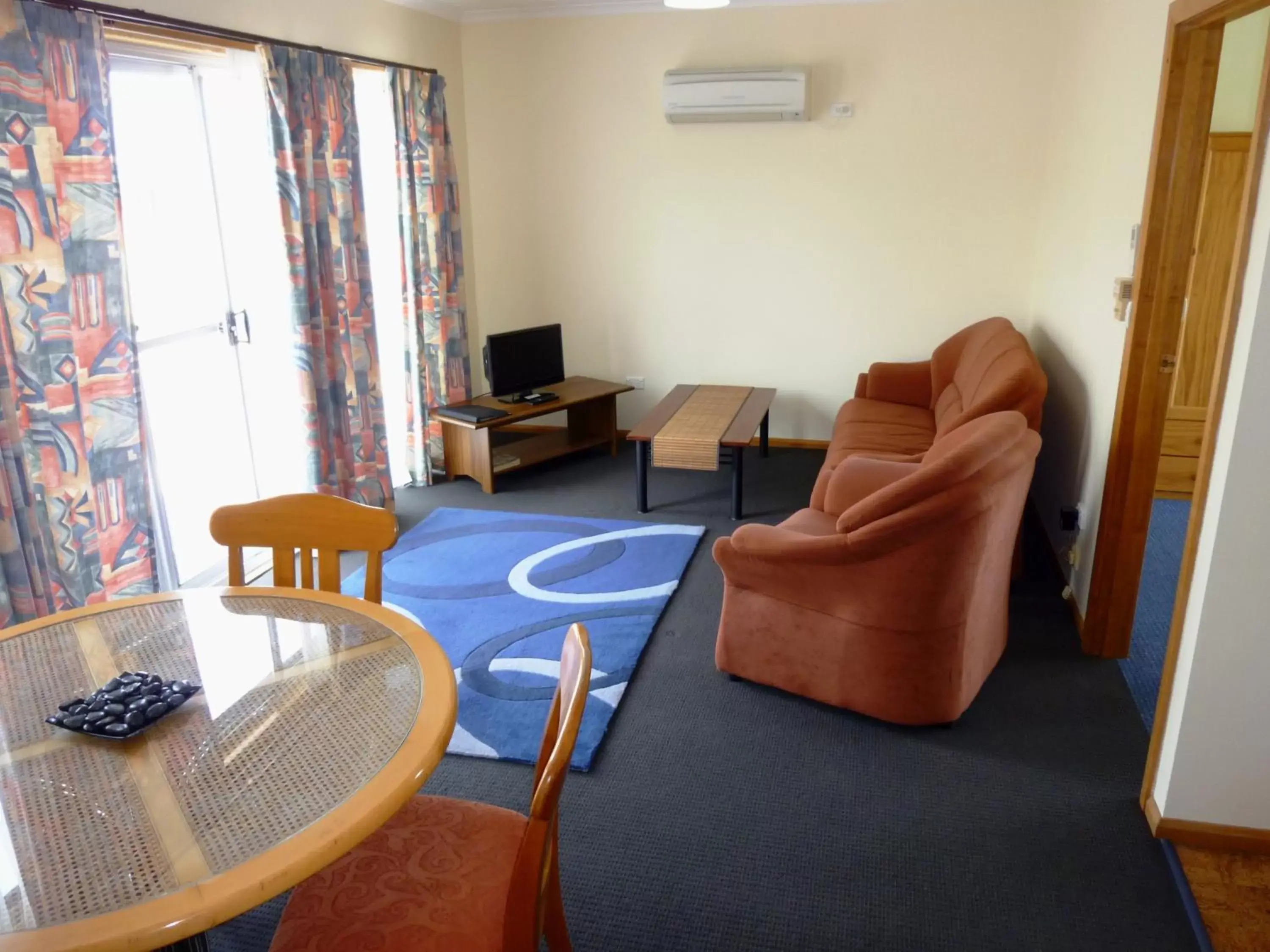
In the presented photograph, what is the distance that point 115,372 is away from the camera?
295 centimetres

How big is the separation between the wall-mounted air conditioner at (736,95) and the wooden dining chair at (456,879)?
4186 millimetres

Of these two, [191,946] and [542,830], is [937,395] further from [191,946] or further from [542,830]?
[191,946]

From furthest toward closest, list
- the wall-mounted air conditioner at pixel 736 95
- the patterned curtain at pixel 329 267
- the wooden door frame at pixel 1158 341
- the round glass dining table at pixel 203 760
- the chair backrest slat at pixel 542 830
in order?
the wall-mounted air conditioner at pixel 736 95
the patterned curtain at pixel 329 267
the wooden door frame at pixel 1158 341
the chair backrest slat at pixel 542 830
the round glass dining table at pixel 203 760

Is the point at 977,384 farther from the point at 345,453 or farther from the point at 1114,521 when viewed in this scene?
the point at 345,453

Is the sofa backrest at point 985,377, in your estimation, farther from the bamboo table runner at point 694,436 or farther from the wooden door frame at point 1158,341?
the bamboo table runner at point 694,436

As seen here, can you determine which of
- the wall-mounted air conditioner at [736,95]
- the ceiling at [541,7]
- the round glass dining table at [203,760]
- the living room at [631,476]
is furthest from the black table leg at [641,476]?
the round glass dining table at [203,760]

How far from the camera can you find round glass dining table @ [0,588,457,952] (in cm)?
121

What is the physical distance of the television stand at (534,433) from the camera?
16.3ft

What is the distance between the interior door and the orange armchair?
2.25 m

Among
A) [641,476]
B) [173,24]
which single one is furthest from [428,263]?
[173,24]

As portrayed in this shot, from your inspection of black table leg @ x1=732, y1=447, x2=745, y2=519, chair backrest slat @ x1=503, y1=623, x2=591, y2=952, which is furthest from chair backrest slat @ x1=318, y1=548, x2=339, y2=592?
black table leg @ x1=732, y1=447, x2=745, y2=519

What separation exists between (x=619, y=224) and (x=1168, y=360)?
137 inches

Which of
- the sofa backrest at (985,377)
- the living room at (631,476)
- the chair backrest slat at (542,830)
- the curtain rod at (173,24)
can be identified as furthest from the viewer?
the sofa backrest at (985,377)

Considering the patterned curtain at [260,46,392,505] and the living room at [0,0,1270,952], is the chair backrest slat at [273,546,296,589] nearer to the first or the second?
the living room at [0,0,1270,952]
